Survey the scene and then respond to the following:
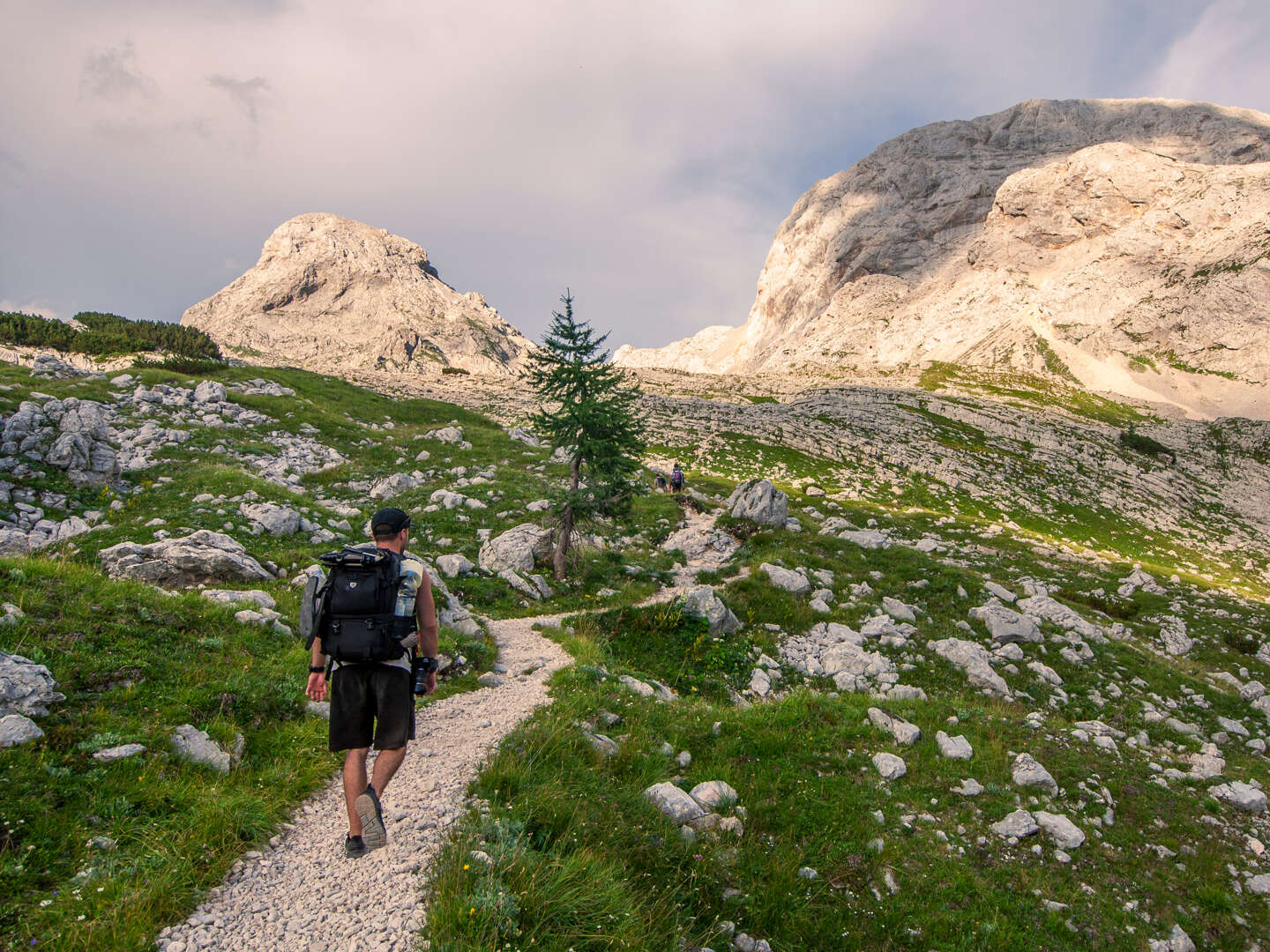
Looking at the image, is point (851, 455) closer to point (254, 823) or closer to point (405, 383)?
point (254, 823)

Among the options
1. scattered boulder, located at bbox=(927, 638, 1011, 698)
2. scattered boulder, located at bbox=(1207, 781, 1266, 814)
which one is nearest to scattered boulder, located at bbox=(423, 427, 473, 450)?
scattered boulder, located at bbox=(927, 638, 1011, 698)

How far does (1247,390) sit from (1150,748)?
132538mm

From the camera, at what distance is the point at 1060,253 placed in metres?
139

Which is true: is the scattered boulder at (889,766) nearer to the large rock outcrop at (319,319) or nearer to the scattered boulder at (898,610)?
the scattered boulder at (898,610)

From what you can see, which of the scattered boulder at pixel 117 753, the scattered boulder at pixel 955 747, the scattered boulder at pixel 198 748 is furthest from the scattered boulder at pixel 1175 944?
the scattered boulder at pixel 117 753

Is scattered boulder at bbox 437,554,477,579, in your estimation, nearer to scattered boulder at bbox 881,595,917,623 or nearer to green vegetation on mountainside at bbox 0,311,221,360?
scattered boulder at bbox 881,595,917,623

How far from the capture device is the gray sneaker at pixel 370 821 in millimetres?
5629

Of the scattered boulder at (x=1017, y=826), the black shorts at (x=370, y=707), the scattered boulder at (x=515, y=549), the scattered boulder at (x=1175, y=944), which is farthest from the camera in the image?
the scattered boulder at (x=515, y=549)

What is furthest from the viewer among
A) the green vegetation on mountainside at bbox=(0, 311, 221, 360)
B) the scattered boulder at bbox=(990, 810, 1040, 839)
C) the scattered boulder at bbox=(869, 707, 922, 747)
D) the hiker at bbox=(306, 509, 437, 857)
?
the green vegetation on mountainside at bbox=(0, 311, 221, 360)

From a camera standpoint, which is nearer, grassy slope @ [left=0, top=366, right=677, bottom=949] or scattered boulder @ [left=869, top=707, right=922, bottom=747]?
grassy slope @ [left=0, top=366, right=677, bottom=949]

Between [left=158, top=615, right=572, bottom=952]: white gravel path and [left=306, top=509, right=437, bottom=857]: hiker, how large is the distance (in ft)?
1.11

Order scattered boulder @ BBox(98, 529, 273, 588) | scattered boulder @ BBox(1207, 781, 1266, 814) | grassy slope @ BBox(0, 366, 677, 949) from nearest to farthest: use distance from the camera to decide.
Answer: grassy slope @ BBox(0, 366, 677, 949) < scattered boulder @ BBox(1207, 781, 1266, 814) < scattered boulder @ BBox(98, 529, 273, 588)

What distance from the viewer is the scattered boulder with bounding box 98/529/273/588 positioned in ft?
39.8

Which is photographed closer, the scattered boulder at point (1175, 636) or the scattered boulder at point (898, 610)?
the scattered boulder at point (898, 610)
